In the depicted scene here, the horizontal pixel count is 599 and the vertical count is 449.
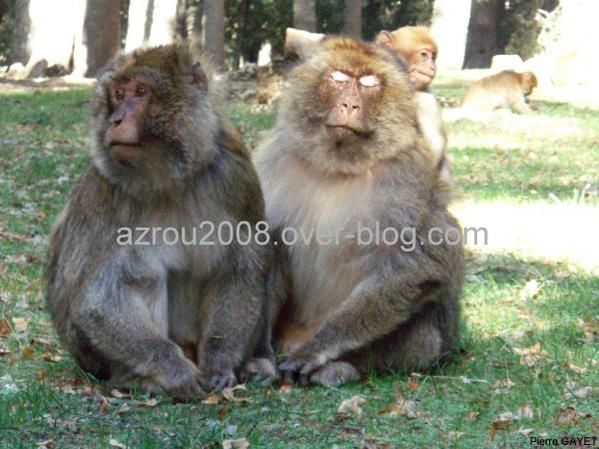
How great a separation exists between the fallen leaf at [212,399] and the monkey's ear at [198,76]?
4.39 ft

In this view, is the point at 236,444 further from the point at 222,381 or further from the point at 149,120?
the point at 149,120

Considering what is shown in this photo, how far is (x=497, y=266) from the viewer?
25.7 feet

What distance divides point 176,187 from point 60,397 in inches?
40.7

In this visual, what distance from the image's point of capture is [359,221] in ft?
17.6

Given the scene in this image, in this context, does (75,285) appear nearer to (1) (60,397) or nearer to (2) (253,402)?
(1) (60,397)

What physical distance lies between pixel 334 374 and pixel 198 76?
4.80 feet

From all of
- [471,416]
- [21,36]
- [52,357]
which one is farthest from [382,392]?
[21,36]

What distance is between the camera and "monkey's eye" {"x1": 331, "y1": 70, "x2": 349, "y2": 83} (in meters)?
5.30

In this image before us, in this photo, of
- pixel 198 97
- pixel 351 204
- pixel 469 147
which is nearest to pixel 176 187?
pixel 198 97

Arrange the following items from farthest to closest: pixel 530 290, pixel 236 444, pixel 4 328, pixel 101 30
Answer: pixel 101 30
pixel 530 290
pixel 4 328
pixel 236 444

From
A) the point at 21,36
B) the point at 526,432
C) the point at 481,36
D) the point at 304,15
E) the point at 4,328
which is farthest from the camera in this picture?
the point at 481,36

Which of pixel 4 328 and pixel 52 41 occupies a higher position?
pixel 52 41

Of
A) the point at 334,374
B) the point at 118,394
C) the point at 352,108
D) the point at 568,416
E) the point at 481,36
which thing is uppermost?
the point at 352,108

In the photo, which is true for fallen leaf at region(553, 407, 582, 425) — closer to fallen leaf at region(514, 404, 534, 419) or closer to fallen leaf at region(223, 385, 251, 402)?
fallen leaf at region(514, 404, 534, 419)
